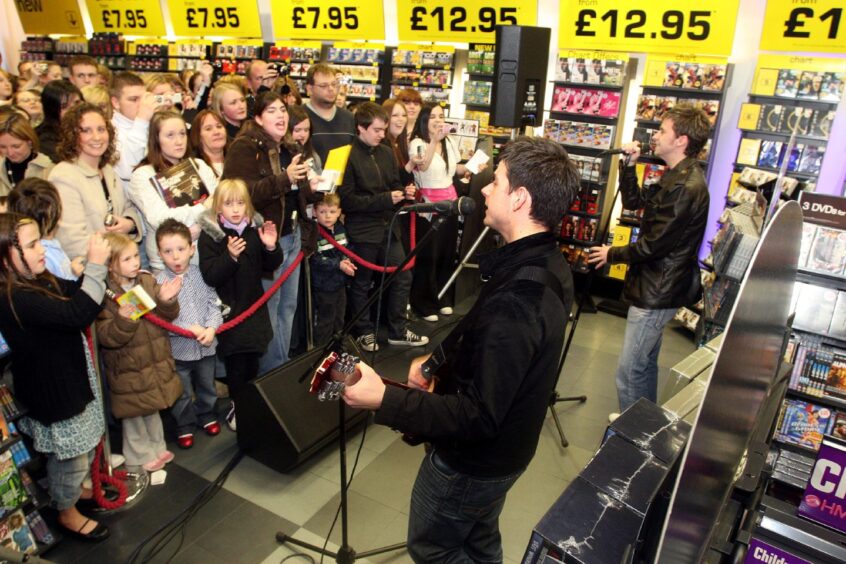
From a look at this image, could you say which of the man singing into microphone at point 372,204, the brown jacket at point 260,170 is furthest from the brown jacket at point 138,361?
the man singing into microphone at point 372,204

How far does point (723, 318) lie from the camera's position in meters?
3.40

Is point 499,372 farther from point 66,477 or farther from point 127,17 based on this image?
point 127,17

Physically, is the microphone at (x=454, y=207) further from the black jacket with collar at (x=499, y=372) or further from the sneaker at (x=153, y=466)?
the sneaker at (x=153, y=466)

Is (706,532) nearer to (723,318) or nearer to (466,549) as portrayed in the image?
(466,549)

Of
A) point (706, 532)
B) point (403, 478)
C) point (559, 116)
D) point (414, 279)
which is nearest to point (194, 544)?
point (403, 478)

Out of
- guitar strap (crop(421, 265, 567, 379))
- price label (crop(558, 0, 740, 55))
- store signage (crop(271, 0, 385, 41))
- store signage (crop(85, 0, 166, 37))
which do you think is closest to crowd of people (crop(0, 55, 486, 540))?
guitar strap (crop(421, 265, 567, 379))

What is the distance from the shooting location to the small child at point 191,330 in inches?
112

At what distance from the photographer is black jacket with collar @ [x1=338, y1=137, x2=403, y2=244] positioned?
158 inches

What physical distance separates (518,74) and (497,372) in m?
3.63

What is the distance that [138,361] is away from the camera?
275 centimetres

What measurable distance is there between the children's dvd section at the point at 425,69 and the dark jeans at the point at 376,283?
3081 mm

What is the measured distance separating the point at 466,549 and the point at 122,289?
1.94m

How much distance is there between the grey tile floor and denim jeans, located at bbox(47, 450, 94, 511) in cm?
23

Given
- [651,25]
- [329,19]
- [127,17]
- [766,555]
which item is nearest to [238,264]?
[766,555]
